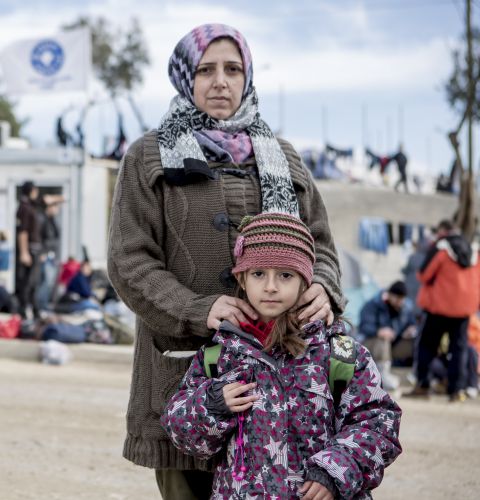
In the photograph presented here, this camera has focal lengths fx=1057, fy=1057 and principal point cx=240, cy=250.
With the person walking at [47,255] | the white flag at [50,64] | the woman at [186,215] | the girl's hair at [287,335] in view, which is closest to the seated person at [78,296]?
the person walking at [47,255]

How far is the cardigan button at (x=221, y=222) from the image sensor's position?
10.0ft

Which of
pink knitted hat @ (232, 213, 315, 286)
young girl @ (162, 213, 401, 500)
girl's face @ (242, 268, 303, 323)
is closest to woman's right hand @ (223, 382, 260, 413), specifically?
young girl @ (162, 213, 401, 500)

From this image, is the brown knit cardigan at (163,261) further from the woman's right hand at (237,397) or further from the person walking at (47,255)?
the person walking at (47,255)

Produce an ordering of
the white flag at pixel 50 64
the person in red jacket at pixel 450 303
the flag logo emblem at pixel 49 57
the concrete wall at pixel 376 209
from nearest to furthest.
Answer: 1. the person in red jacket at pixel 450 303
2. the white flag at pixel 50 64
3. the flag logo emblem at pixel 49 57
4. the concrete wall at pixel 376 209

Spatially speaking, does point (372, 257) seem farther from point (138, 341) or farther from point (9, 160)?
point (138, 341)

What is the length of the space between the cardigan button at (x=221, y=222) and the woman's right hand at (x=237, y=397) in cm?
51

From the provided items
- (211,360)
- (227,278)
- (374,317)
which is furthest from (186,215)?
(374,317)

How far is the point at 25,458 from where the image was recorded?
6570 millimetres

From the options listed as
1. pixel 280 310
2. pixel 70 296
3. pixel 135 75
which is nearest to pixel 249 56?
pixel 280 310

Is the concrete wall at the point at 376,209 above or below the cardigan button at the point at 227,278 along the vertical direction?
above

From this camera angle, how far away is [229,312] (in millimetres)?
2891

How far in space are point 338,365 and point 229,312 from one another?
33 centimetres

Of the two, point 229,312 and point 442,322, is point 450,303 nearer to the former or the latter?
point 442,322

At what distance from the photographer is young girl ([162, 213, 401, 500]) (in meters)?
2.74
